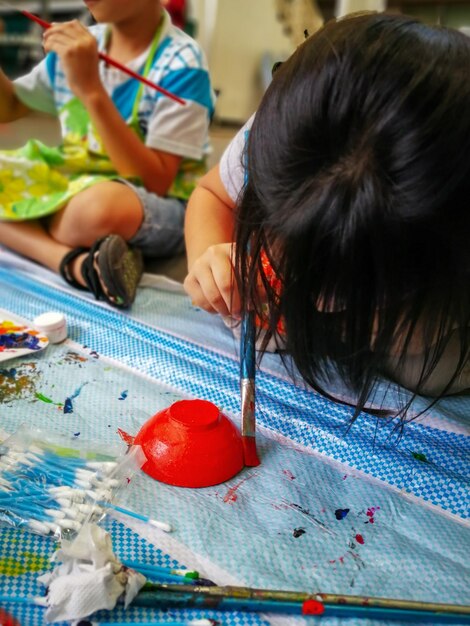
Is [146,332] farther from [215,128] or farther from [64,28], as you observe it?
[215,128]

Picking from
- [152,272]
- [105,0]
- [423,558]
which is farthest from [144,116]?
[423,558]

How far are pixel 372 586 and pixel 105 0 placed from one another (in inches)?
41.6

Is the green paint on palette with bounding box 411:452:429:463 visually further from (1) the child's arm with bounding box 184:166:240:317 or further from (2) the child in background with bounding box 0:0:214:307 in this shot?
(2) the child in background with bounding box 0:0:214:307

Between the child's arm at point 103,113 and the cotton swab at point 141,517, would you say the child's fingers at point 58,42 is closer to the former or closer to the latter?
the child's arm at point 103,113

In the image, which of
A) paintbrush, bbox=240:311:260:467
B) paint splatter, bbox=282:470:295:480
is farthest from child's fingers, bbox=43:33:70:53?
paint splatter, bbox=282:470:295:480

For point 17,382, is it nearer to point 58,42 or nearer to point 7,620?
point 7,620

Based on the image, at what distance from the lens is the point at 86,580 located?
1.26 ft

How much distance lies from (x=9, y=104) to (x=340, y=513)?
0.97m

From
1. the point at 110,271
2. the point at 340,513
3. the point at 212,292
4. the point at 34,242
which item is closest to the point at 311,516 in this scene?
the point at 340,513

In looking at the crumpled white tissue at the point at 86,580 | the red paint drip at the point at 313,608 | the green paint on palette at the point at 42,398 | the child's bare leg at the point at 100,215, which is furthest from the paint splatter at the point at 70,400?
the child's bare leg at the point at 100,215

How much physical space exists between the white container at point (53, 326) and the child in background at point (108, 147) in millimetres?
193

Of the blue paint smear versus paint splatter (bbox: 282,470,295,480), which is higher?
paint splatter (bbox: 282,470,295,480)

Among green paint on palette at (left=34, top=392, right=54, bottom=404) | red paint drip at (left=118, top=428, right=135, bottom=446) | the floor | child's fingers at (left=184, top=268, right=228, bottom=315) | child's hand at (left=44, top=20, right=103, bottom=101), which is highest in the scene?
child's hand at (left=44, top=20, right=103, bottom=101)

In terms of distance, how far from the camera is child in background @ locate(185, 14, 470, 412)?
1.27 ft
